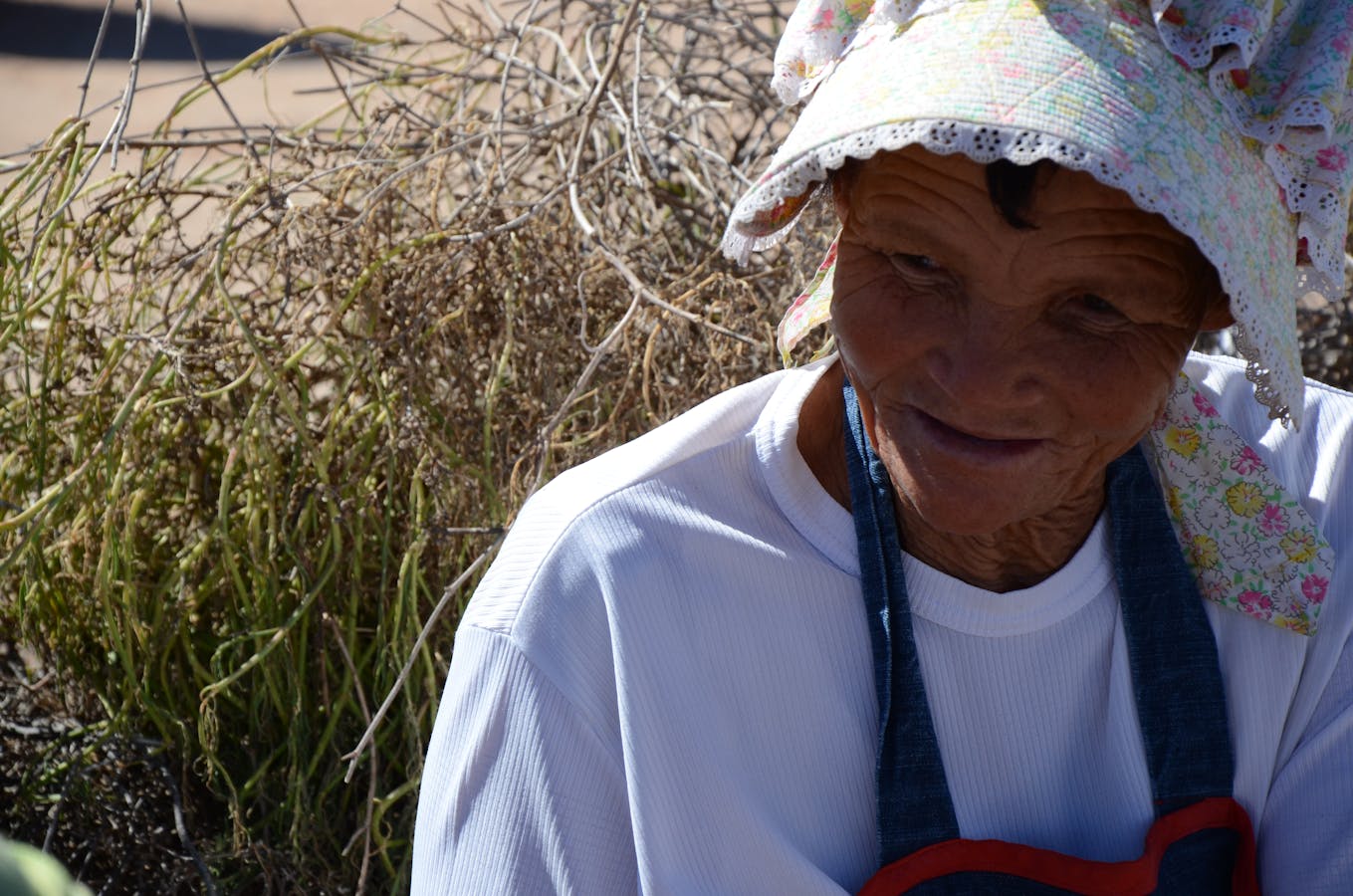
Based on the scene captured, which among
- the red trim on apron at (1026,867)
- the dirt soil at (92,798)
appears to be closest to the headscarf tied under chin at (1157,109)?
the red trim on apron at (1026,867)

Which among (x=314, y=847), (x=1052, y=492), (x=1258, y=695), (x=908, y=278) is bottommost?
(x=314, y=847)

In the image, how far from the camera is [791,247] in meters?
1.98

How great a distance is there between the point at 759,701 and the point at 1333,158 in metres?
0.60

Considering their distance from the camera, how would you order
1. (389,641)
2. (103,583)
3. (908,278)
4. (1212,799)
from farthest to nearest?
(389,641) < (103,583) < (1212,799) < (908,278)

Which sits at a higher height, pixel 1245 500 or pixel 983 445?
pixel 983 445

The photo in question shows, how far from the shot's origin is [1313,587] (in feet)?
4.17

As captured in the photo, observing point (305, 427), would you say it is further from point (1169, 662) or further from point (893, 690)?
point (1169, 662)

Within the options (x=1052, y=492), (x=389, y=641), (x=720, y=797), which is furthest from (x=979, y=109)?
(x=389, y=641)

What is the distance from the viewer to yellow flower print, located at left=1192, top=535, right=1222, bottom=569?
4.29ft

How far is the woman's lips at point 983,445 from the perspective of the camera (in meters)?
1.13

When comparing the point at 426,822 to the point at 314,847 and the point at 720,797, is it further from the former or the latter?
the point at 314,847

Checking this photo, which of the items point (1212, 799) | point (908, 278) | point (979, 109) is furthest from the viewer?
point (1212, 799)

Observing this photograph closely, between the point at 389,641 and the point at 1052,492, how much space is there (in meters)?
1.08

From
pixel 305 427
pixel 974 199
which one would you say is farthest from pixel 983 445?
pixel 305 427
